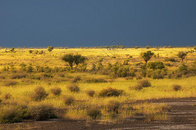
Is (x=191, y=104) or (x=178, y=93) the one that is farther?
(x=178, y=93)

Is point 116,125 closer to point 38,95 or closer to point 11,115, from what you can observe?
point 11,115

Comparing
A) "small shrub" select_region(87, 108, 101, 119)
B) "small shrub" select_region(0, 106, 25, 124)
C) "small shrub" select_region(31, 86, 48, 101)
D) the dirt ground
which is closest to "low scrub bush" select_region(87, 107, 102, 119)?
"small shrub" select_region(87, 108, 101, 119)

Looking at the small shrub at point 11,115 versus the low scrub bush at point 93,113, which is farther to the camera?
the low scrub bush at point 93,113

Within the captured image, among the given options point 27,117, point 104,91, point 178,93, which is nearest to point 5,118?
point 27,117

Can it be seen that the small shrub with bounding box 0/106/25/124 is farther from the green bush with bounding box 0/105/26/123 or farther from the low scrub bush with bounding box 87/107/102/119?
the low scrub bush with bounding box 87/107/102/119

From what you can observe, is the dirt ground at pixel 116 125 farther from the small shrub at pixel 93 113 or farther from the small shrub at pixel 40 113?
the small shrub at pixel 93 113

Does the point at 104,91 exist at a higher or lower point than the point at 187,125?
higher

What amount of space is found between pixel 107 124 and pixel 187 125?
10.7 ft

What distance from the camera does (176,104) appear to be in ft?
51.1

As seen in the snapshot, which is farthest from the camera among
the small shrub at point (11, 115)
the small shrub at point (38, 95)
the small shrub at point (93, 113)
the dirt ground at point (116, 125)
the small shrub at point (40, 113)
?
the small shrub at point (38, 95)

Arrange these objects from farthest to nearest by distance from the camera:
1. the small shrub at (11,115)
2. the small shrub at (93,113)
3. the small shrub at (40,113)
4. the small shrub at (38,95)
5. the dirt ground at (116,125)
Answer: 1. the small shrub at (38,95)
2. the small shrub at (93,113)
3. the small shrub at (40,113)
4. the small shrub at (11,115)
5. the dirt ground at (116,125)

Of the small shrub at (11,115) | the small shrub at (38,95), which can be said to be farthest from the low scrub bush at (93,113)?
the small shrub at (38,95)

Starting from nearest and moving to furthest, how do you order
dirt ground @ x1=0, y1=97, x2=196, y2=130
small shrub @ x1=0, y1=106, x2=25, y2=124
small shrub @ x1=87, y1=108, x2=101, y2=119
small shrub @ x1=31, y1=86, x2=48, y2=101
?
dirt ground @ x1=0, y1=97, x2=196, y2=130 < small shrub @ x1=0, y1=106, x2=25, y2=124 < small shrub @ x1=87, y1=108, x2=101, y2=119 < small shrub @ x1=31, y1=86, x2=48, y2=101

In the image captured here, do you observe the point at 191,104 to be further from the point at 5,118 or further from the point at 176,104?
the point at 5,118
